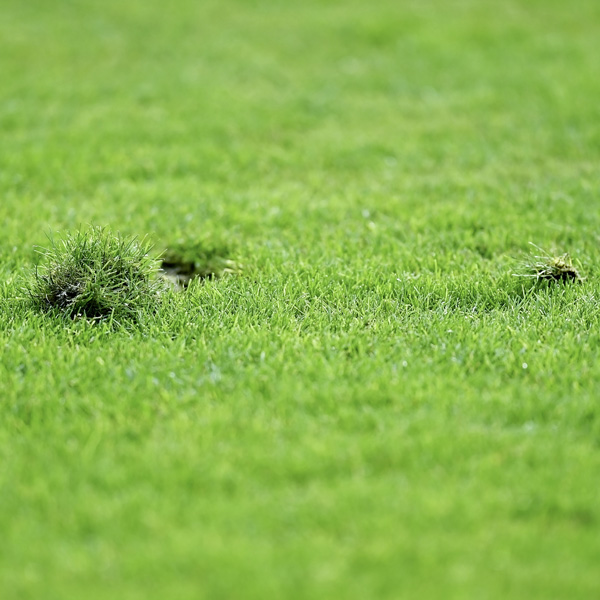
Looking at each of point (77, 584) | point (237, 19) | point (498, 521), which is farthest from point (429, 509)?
point (237, 19)

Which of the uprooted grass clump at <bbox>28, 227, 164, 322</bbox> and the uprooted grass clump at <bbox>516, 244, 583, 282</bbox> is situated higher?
the uprooted grass clump at <bbox>28, 227, 164, 322</bbox>

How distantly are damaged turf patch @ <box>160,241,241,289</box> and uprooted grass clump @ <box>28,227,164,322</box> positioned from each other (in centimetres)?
66

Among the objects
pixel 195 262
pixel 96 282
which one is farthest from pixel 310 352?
pixel 195 262

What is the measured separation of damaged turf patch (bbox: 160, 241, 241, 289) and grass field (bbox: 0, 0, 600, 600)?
0.34 ft

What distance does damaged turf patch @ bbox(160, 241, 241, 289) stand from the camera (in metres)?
5.39

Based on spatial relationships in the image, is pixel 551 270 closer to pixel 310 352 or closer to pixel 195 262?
pixel 310 352

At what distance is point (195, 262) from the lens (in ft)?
18.2

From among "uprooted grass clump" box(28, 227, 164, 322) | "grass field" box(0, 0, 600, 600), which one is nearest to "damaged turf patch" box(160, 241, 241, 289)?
"grass field" box(0, 0, 600, 600)

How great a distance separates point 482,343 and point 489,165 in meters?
3.48

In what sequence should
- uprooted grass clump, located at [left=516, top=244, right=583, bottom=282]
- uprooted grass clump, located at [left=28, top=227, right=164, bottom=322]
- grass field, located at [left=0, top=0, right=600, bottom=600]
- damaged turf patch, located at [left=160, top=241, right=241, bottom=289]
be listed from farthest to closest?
damaged turf patch, located at [left=160, top=241, right=241, bottom=289] → uprooted grass clump, located at [left=516, top=244, right=583, bottom=282] → uprooted grass clump, located at [left=28, top=227, right=164, bottom=322] → grass field, located at [left=0, top=0, right=600, bottom=600]

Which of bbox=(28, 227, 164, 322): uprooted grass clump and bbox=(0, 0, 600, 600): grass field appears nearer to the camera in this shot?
bbox=(0, 0, 600, 600): grass field

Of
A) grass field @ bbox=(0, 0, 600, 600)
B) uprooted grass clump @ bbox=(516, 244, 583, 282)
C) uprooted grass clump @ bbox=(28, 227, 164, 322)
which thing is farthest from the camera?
uprooted grass clump @ bbox=(516, 244, 583, 282)

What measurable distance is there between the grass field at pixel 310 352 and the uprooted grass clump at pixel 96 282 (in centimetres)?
10

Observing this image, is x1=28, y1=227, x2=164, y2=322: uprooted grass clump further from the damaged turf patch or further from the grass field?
the damaged turf patch
